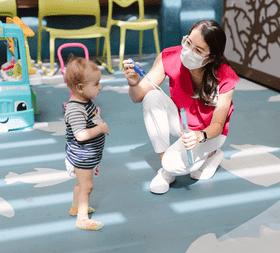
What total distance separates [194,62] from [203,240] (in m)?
0.65

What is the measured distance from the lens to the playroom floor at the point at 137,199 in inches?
47.2

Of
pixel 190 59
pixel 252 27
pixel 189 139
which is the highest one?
pixel 190 59

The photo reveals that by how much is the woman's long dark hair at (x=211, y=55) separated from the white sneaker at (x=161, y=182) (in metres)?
0.36

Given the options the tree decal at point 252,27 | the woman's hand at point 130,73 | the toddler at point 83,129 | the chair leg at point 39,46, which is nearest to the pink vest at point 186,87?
the woman's hand at point 130,73

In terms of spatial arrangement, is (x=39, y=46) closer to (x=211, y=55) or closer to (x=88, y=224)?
(x=211, y=55)

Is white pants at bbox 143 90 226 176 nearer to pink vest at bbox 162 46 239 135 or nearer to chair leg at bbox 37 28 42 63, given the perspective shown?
pink vest at bbox 162 46 239 135

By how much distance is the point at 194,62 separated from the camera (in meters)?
1.38

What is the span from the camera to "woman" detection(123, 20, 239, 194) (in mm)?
1354

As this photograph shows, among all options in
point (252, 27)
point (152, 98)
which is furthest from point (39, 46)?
point (152, 98)

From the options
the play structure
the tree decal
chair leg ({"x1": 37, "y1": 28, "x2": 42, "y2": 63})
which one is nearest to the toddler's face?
the play structure

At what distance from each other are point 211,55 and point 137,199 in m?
0.63

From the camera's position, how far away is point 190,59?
138 cm

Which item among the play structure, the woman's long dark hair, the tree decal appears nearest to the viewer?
the woman's long dark hair

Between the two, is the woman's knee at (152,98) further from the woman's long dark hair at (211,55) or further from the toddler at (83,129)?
the toddler at (83,129)
